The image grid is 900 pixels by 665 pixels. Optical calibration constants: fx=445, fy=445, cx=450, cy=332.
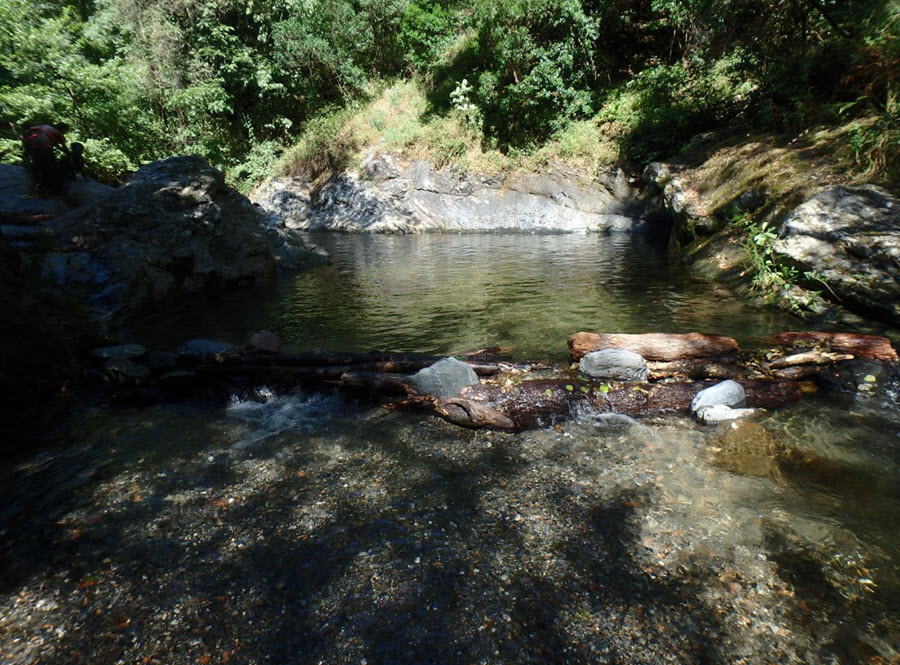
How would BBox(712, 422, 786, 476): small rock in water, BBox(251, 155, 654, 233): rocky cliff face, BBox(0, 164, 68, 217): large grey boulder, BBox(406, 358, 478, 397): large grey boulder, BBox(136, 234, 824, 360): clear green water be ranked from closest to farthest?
BBox(712, 422, 786, 476): small rock in water, BBox(406, 358, 478, 397): large grey boulder, BBox(136, 234, 824, 360): clear green water, BBox(0, 164, 68, 217): large grey boulder, BBox(251, 155, 654, 233): rocky cliff face

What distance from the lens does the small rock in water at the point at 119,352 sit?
16.1ft

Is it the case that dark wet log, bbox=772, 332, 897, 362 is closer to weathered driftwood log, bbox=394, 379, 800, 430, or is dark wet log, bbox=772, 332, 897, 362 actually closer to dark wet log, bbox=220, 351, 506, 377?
weathered driftwood log, bbox=394, 379, 800, 430

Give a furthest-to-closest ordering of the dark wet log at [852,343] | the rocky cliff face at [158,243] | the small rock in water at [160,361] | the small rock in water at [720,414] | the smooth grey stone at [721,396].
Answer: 1. the rocky cliff face at [158,243]
2. the small rock in water at [160,361]
3. the dark wet log at [852,343]
4. the smooth grey stone at [721,396]
5. the small rock in water at [720,414]

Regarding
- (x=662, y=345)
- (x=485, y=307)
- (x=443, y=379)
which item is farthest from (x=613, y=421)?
(x=485, y=307)

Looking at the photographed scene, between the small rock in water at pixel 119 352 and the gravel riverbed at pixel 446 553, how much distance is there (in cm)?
161

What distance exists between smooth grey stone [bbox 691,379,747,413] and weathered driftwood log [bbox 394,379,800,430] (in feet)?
0.27

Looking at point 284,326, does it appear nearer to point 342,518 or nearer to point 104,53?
point 342,518

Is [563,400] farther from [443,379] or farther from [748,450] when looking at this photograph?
[748,450]

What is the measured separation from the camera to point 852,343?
14.4 feet

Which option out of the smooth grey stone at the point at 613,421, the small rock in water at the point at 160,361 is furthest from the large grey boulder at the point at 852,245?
the small rock in water at the point at 160,361

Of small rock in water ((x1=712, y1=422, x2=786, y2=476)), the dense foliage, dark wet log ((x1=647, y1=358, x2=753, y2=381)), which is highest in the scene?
the dense foliage

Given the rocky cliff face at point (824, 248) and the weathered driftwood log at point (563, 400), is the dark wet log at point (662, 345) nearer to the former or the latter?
the weathered driftwood log at point (563, 400)

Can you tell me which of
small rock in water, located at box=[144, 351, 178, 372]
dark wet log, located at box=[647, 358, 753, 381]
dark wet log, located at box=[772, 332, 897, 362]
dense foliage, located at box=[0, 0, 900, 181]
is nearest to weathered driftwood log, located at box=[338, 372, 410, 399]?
small rock in water, located at box=[144, 351, 178, 372]

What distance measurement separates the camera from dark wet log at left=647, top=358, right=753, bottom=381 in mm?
4195
